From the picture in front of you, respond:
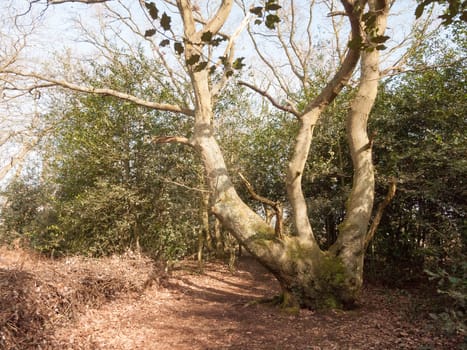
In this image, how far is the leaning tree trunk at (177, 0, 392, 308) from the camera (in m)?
5.65

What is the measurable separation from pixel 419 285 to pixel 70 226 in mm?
9087

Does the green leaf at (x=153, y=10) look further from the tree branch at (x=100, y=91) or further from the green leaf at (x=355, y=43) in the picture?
the tree branch at (x=100, y=91)

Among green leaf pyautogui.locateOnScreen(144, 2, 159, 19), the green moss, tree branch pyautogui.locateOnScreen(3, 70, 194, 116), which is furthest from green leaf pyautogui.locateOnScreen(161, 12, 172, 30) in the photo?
the green moss

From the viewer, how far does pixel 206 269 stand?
11.7 meters

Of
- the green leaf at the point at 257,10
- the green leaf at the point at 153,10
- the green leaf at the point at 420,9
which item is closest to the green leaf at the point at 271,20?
the green leaf at the point at 257,10

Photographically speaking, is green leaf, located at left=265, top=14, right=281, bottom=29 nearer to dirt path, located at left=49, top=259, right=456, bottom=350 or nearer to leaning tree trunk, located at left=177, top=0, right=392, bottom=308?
dirt path, located at left=49, top=259, right=456, bottom=350

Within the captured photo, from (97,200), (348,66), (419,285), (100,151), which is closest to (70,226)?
(97,200)

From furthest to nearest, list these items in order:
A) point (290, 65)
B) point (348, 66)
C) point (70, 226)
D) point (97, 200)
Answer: point (290, 65), point (70, 226), point (97, 200), point (348, 66)

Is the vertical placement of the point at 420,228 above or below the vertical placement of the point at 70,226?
above

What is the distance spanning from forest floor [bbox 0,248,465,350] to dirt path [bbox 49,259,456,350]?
13 millimetres

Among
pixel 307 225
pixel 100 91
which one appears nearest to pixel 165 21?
pixel 307 225

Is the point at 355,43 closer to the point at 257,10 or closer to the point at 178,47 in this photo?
the point at 257,10

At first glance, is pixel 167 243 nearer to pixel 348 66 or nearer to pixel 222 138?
pixel 222 138

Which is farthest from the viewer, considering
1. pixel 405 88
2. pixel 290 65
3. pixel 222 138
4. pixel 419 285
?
pixel 290 65
